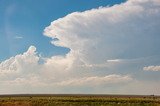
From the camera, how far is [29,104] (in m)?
90.4

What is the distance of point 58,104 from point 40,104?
4.56 meters

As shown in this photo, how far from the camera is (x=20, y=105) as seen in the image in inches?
3450

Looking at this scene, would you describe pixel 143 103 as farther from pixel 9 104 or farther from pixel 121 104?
pixel 9 104

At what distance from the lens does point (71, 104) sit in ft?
299

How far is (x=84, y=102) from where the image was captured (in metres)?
95.8

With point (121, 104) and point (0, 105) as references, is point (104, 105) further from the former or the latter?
point (0, 105)

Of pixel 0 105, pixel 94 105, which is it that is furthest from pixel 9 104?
pixel 94 105

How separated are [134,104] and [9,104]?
31.4 meters

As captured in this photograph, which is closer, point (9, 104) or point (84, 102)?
point (9, 104)

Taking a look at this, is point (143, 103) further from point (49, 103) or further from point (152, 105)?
point (49, 103)

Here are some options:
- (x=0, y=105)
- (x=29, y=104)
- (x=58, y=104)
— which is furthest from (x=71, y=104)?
(x=0, y=105)

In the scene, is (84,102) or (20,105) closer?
(20,105)

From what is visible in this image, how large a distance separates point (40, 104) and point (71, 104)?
785 cm

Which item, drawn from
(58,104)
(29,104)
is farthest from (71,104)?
(29,104)
